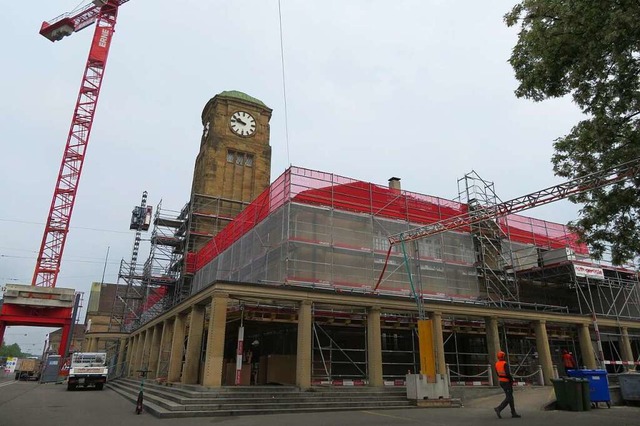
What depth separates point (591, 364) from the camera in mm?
22078

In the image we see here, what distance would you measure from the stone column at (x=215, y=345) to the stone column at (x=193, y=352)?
5.74 feet

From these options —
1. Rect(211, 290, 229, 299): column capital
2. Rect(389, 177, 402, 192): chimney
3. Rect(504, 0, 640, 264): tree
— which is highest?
Rect(389, 177, 402, 192): chimney

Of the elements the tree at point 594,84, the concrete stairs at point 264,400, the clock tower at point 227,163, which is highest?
the clock tower at point 227,163

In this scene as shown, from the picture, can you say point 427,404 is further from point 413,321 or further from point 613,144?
point 613,144

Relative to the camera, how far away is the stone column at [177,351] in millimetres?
18969

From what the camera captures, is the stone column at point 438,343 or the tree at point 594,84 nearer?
the tree at point 594,84

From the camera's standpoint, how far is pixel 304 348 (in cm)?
1658

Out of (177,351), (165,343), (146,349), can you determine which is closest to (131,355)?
(146,349)

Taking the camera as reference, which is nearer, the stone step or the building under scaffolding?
the stone step

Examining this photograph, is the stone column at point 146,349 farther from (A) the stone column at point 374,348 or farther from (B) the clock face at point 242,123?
(B) the clock face at point 242,123

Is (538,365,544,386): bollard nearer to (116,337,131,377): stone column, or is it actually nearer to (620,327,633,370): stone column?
(620,327,633,370): stone column

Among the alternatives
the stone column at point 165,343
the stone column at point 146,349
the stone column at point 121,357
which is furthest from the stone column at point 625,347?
the stone column at point 121,357

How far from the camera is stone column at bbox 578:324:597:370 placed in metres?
22.2

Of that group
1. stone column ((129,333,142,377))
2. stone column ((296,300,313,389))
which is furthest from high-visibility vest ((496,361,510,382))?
stone column ((129,333,142,377))
